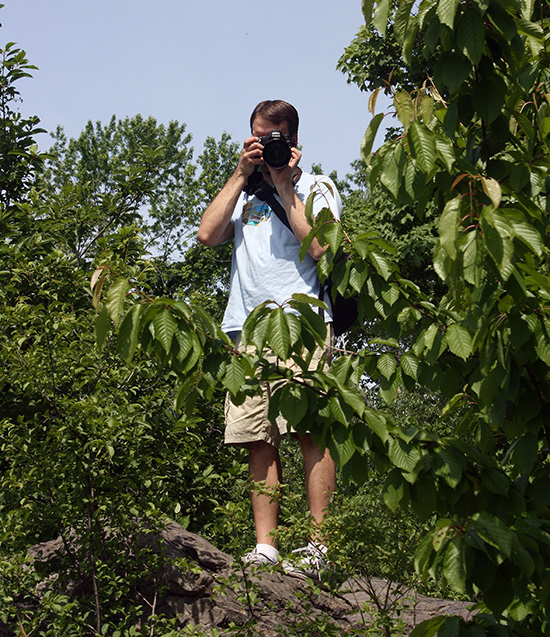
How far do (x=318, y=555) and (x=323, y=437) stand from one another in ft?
4.44

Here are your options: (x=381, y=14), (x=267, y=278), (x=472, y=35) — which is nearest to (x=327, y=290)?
(x=267, y=278)

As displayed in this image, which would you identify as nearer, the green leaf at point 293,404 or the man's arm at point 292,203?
the green leaf at point 293,404

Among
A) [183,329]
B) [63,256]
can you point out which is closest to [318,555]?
[183,329]

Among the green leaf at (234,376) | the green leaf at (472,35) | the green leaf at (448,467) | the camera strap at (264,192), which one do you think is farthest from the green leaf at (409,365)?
the camera strap at (264,192)

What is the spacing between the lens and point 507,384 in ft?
6.44

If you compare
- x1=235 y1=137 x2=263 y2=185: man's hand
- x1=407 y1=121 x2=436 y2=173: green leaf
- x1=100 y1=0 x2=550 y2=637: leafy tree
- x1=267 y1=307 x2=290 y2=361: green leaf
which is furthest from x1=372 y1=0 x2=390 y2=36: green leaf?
x1=235 y1=137 x2=263 y2=185: man's hand

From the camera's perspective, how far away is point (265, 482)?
3287 millimetres

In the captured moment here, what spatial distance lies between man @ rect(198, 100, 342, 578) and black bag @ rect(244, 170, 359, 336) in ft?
0.08

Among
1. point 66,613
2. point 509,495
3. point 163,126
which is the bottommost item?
point 66,613

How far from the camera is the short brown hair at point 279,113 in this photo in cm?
355

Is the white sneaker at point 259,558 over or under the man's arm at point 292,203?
under

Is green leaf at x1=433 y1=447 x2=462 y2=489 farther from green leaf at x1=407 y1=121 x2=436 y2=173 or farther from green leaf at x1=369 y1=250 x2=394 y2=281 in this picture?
green leaf at x1=407 y1=121 x2=436 y2=173

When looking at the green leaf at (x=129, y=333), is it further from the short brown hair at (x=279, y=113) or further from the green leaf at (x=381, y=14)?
the short brown hair at (x=279, y=113)

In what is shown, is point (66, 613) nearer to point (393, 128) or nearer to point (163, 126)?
point (393, 128)
